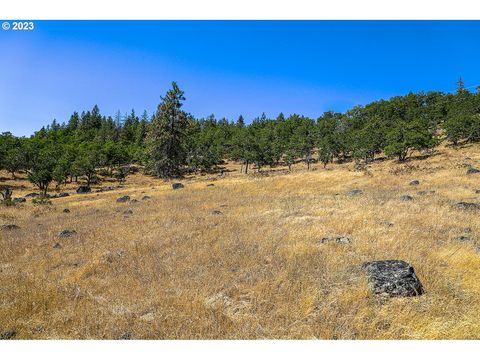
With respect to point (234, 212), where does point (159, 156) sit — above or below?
above

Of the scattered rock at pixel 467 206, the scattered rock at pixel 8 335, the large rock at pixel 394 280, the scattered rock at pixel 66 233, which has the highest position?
the scattered rock at pixel 467 206

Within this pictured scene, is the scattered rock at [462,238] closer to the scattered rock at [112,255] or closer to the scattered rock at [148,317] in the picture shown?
the scattered rock at [148,317]

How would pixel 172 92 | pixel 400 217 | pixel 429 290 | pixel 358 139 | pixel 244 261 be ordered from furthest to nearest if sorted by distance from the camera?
pixel 358 139 < pixel 172 92 < pixel 400 217 < pixel 244 261 < pixel 429 290

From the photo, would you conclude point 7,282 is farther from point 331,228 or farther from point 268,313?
point 331,228

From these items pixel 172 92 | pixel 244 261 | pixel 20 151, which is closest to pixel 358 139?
pixel 172 92

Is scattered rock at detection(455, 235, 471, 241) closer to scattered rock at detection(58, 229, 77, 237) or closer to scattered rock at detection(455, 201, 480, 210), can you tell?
scattered rock at detection(455, 201, 480, 210)

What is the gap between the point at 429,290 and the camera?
6.45 metres

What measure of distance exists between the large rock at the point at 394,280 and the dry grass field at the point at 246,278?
24 cm

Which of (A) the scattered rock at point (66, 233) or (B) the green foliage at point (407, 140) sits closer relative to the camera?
(A) the scattered rock at point (66, 233)

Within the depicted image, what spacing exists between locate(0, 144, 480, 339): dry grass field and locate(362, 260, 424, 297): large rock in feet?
0.77

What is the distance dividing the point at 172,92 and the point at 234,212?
3795 cm

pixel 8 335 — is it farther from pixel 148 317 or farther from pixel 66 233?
pixel 66 233

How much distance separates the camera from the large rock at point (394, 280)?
6.31 meters

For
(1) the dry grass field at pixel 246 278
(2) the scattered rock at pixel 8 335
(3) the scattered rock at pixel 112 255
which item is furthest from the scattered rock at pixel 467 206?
(2) the scattered rock at pixel 8 335
